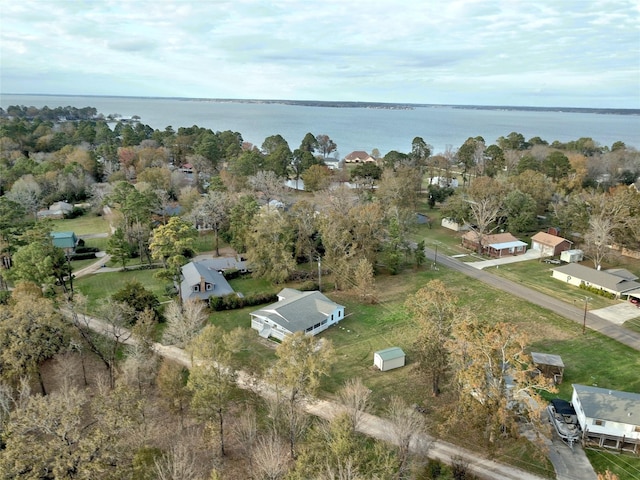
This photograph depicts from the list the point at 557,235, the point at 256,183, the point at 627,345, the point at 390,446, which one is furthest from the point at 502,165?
the point at 390,446

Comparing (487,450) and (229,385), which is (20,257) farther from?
(487,450)

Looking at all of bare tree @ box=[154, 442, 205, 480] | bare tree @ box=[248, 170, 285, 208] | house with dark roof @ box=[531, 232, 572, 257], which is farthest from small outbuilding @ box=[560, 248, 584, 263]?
bare tree @ box=[154, 442, 205, 480]

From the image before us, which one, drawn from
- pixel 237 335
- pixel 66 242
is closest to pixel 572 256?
pixel 237 335

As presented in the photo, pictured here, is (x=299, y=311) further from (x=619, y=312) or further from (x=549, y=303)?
(x=619, y=312)

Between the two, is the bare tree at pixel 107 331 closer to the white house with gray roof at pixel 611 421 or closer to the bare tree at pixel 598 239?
the white house with gray roof at pixel 611 421

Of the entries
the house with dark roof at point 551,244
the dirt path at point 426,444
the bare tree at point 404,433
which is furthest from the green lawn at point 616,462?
the house with dark roof at point 551,244
